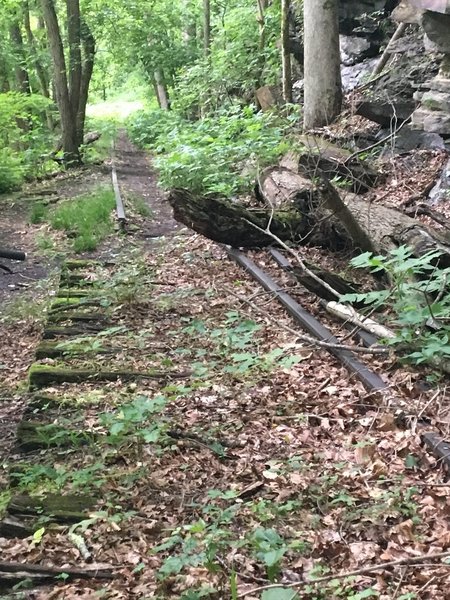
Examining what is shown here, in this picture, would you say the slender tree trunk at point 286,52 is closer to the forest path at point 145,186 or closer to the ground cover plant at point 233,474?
the forest path at point 145,186

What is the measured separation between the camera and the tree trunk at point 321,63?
12898 mm

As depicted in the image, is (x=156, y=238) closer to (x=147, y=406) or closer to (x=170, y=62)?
(x=147, y=406)

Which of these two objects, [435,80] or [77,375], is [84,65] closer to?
[435,80]

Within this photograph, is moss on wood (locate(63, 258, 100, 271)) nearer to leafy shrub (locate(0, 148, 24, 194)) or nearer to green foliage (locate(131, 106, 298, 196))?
green foliage (locate(131, 106, 298, 196))

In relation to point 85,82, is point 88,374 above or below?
below

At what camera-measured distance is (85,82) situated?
21875mm

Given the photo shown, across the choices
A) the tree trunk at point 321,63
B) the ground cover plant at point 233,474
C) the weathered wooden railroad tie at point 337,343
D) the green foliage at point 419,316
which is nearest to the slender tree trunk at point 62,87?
the tree trunk at point 321,63

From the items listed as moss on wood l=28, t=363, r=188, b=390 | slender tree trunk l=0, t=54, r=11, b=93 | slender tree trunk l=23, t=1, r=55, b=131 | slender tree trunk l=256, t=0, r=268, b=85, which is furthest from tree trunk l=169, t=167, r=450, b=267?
slender tree trunk l=23, t=1, r=55, b=131

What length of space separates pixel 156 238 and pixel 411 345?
20.5 ft

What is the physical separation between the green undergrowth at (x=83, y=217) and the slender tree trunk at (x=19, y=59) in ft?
37.5

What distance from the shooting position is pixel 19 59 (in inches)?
909

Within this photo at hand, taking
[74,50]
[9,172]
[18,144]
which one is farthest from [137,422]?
[18,144]

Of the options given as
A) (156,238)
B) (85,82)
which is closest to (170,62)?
(85,82)

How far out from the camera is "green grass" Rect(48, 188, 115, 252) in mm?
10302
